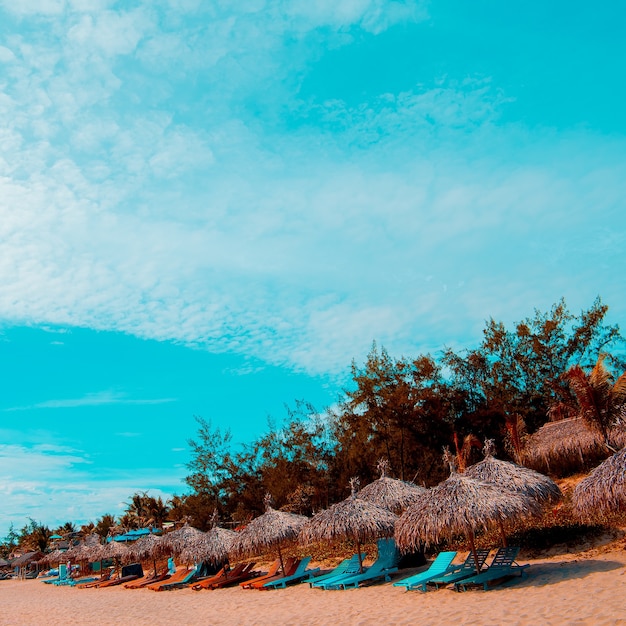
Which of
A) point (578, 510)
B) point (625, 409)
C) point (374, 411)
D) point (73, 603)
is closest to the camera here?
point (578, 510)

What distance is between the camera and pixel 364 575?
12.5 m

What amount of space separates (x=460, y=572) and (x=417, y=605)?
4.65 feet

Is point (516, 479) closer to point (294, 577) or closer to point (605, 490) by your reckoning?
point (605, 490)

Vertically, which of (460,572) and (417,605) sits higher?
(460,572)

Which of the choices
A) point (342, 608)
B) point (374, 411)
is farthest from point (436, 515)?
point (374, 411)

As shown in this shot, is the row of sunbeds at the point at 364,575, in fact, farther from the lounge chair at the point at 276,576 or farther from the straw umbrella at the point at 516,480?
the straw umbrella at the point at 516,480

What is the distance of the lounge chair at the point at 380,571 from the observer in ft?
40.9

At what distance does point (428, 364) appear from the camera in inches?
950

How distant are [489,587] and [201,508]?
24032 millimetres

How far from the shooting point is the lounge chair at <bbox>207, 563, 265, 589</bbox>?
634 inches

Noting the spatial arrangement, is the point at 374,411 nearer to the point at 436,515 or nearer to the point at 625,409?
the point at 625,409

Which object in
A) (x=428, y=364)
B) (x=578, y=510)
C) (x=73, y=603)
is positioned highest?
(x=428, y=364)

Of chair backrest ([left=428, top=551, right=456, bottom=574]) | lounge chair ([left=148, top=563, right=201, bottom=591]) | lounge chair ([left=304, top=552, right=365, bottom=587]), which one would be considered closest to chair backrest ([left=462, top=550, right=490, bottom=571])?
chair backrest ([left=428, top=551, right=456, bottom=574])

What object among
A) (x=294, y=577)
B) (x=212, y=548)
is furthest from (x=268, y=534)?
(x=212, y=548)
